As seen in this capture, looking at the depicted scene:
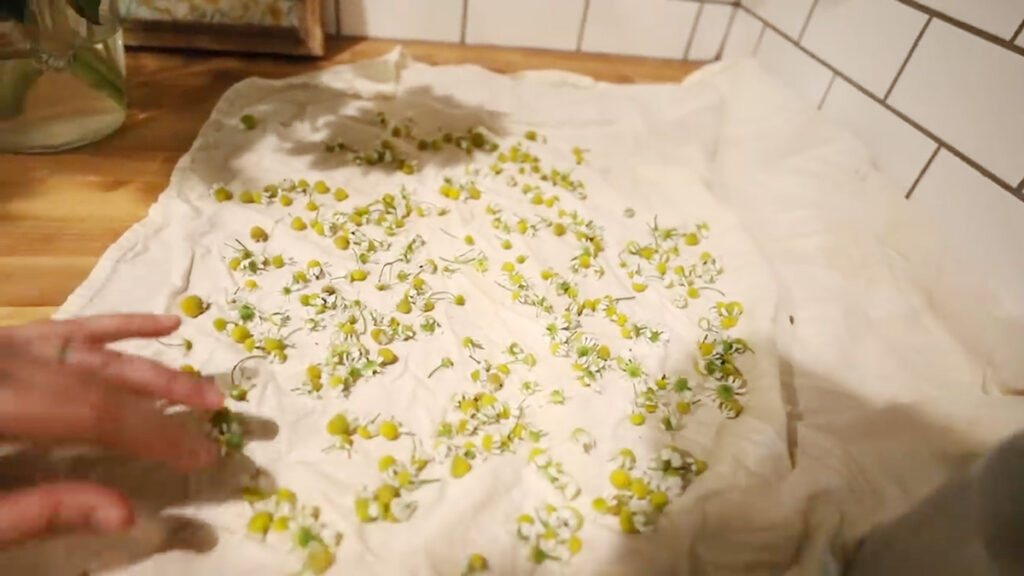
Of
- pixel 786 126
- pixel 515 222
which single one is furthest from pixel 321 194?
pixel 786 126

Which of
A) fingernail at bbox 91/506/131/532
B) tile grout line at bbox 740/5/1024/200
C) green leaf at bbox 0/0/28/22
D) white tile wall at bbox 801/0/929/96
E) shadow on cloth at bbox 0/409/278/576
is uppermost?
white tile wall at bbox 801/0/929/96

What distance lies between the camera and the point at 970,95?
26.3 inches

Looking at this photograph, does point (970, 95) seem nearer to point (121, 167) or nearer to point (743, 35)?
point (743, 35)

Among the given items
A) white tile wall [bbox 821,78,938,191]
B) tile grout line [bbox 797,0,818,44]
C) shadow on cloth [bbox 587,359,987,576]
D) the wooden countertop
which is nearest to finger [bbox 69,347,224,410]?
the wooden countertop

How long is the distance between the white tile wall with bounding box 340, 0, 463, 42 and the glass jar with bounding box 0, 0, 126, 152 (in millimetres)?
345

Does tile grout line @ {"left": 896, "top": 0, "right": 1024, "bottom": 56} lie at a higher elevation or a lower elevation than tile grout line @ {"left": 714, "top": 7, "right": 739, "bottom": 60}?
higher

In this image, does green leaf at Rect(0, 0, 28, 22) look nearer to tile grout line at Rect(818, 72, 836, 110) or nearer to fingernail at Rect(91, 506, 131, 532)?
fingernail at Rect(91, 506, 131, 532)

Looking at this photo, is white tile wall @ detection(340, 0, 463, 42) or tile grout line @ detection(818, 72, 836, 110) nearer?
tile grout line @ detection(818, 72, 836, 110)

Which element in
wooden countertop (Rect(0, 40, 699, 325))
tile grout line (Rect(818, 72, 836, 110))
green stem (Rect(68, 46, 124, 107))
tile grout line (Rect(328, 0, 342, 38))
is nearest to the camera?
wooden countertop (Rect(0, 40, 699, 325))

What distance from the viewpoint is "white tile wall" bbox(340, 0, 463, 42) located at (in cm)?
100

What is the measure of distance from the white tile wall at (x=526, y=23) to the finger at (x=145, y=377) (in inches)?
30.4

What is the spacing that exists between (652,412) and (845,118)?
53cm

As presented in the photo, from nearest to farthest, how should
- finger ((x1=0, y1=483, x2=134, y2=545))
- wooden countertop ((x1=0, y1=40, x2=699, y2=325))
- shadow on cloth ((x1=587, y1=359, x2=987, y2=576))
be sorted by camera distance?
finger ((x1=0, y1=483, x2=134, y2=545)) → shadow on cloth ((x1=587, y1=359, x2=987, y2=576)) → wooden countertop ((x1=0, y1=40, x2=699, y2=325))

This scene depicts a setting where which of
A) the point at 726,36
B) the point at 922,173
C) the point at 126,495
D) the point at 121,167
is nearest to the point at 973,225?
the point at 922,173
